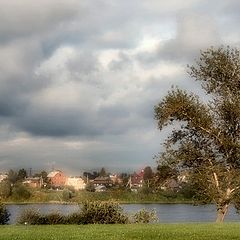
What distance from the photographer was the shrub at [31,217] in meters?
41.1

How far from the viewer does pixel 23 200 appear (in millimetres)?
93750

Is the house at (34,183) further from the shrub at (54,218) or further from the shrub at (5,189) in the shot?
the shrub at (54,218)

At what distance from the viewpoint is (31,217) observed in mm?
41219

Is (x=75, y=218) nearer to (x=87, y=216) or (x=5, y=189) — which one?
(x=87, y=216)

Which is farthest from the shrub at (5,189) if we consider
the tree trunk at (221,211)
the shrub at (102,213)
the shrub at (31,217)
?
the tree trunk at (221,211)

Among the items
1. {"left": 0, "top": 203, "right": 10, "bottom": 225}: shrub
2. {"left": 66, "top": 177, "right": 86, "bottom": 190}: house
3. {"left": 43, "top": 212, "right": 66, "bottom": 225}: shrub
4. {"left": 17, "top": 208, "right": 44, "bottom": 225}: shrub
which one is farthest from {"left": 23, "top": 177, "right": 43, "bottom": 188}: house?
{"left": 43, "top": 212, "right": 66, "bottom": 225}: shrub

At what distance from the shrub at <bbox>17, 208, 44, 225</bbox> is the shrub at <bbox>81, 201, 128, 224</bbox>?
3329 mm

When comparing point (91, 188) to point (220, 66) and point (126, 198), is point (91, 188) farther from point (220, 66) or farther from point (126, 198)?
point (220, 66)

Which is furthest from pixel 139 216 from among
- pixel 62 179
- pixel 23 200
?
pixel 62 179

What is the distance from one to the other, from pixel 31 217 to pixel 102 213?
536cm

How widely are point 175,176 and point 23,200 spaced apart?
177 feet

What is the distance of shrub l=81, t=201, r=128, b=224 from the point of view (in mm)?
42094

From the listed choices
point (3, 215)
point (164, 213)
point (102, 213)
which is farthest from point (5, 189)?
point (102, 213)

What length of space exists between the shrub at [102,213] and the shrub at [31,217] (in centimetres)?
333
